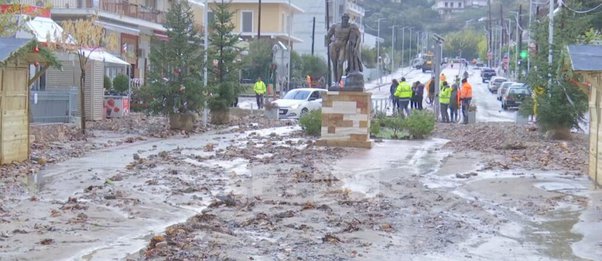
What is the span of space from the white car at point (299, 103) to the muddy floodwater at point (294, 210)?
62.4ft

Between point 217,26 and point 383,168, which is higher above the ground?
point 217,26

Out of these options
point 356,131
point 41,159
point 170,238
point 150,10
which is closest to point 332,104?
point 356,131

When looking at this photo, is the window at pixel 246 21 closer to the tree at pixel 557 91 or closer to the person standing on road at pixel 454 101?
the person standing on road at pixel 454 101

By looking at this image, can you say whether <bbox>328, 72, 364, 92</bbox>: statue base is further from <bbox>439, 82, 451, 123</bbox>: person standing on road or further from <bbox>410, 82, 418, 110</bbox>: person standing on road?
<bbox>410, 82, 418, 110</bbox>: person standing on road

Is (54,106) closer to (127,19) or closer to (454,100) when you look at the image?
(454,100)

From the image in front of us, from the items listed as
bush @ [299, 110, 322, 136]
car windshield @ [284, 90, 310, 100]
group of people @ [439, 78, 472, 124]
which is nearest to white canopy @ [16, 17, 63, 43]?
bush @ [299, 110, 322, 136]

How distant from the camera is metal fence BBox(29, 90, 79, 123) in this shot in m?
27.9

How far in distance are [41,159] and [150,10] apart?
3542 centimetres

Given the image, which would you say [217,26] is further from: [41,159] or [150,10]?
[150,10]

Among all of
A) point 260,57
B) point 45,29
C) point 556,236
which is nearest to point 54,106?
point 45,29

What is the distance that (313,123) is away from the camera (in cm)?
2562

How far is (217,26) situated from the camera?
1282 inches

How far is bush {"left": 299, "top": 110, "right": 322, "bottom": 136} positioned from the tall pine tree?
12.5ft

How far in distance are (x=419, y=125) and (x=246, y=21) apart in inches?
2148
